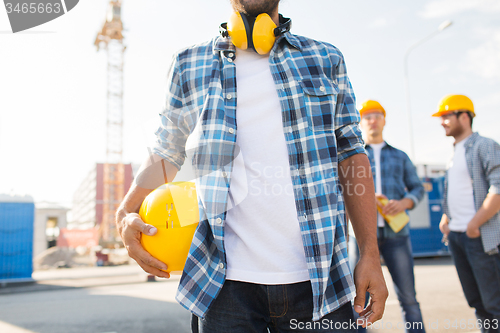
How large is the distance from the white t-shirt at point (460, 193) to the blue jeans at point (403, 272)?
49 centimetres

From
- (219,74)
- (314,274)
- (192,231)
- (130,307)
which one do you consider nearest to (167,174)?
(192,231)

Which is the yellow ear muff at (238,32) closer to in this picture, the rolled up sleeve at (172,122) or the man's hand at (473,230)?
the rolled up sleeve at (172,122)

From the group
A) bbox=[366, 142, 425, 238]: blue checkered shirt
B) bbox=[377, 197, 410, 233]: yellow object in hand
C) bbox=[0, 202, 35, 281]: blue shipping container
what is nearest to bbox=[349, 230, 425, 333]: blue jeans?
bbox=[377, 197, 410, 233]: yellow object in hand

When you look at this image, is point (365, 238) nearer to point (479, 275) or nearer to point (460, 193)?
point (479, 275)

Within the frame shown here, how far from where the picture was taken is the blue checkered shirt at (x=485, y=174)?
10.3 feet

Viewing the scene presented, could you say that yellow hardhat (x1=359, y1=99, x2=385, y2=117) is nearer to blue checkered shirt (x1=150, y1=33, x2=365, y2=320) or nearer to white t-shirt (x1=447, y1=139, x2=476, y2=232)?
white t-shirt (x1=447, y1=139, x2=476, y2=232)

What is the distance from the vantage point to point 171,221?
135 centimetres

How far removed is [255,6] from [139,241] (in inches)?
41.3

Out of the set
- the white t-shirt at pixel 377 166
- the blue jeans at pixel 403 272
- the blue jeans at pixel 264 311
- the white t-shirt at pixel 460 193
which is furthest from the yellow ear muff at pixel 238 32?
the white t-shirt at pixel 460 193

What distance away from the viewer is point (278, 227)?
1.29 metres

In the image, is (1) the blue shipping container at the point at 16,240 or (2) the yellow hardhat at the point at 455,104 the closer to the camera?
(2) the yellow hardhat at the point at 455,104

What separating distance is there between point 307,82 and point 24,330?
213 inches

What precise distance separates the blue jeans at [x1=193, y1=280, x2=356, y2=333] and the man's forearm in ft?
0.95

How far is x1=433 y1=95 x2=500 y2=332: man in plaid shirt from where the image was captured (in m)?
3.14
